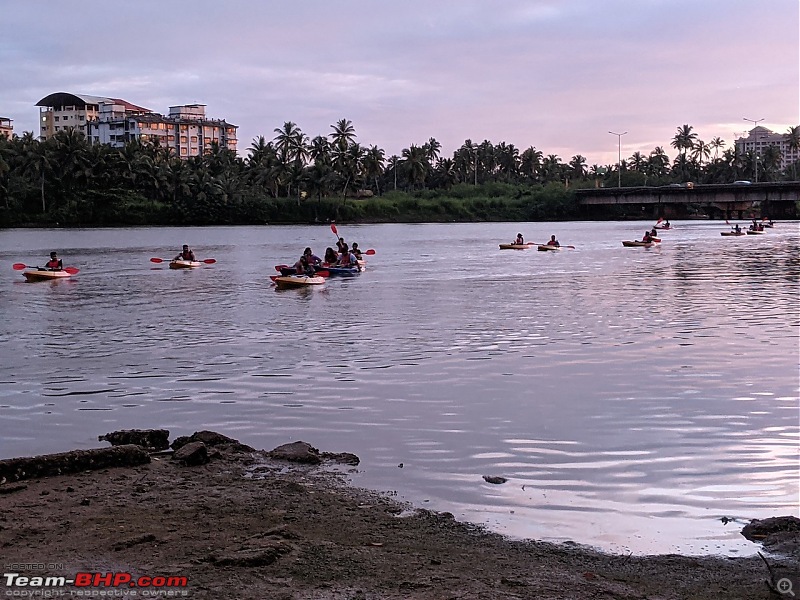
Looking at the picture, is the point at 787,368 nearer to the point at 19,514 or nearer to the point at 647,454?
the point at 647,454

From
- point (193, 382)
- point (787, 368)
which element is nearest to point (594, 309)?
point (787, 368)

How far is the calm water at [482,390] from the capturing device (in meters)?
9.37

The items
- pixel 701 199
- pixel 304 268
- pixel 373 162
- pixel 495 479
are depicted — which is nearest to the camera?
pixel 495 479

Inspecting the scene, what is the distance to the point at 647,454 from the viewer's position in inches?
432

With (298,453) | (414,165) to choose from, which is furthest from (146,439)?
(414,165)

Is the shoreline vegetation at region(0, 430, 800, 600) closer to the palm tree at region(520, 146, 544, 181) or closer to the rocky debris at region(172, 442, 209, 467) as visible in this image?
the rocky debris at region(172, 442, 209, 467)

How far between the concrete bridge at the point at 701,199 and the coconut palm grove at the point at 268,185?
6.56 meters

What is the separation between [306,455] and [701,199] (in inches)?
4966

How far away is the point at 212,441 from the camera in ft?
36.0

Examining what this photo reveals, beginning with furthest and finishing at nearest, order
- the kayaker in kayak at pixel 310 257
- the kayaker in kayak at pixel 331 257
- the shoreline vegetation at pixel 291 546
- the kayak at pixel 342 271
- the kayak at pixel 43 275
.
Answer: the kayaker in kayak at pixel 331 257
the kayak at pixel 342 271
the kayak at pixel 43 275
the kayaker in kayak at pixel 310 257
the shoreline vegetation at pixel 291 546

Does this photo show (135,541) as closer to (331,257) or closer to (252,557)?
(252,557)

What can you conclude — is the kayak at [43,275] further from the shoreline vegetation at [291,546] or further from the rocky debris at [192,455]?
the shoreline vegetation at [291,546]

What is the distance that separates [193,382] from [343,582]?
1011 cm

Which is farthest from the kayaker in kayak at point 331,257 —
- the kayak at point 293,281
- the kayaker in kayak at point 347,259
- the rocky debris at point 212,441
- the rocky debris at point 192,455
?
the rocky debris at point 192,455
